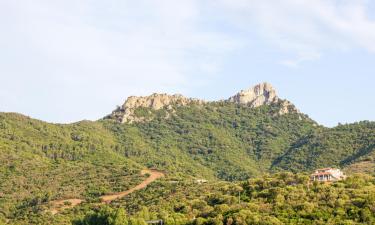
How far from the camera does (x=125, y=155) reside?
162m

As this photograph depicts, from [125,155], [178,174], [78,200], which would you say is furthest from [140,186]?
[125,155]

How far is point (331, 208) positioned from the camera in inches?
2771

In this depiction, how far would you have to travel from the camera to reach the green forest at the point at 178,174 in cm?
7411

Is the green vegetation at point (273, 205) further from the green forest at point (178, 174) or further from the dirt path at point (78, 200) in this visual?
the dirt path at point (78, 200)

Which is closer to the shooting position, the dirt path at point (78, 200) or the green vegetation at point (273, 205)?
the green vegetation at point (273, 205)

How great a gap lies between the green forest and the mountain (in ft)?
0.94

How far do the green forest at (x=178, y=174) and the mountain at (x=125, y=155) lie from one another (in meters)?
0.29

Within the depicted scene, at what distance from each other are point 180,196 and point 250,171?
64681 millimetres

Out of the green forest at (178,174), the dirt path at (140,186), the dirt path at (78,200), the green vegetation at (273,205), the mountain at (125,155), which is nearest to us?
the green vegetation at (273,205)

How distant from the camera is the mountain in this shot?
12362cm

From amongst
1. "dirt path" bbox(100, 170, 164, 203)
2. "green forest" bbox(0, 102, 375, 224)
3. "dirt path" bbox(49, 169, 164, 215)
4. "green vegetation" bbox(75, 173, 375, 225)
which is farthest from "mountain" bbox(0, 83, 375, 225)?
"green vegetation" bbox(75, 173, 375, 225)

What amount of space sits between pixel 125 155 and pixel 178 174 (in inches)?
1020

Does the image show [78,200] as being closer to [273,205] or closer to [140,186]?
[140,186]

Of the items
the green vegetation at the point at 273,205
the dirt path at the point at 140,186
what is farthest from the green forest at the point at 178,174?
the dirt path at the point at 140,186
